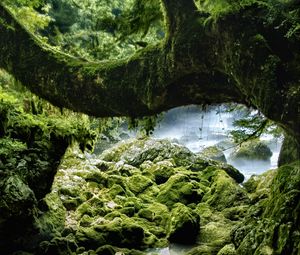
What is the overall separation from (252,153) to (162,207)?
10.0 m

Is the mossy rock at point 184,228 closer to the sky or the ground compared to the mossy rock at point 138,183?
closer to the ground

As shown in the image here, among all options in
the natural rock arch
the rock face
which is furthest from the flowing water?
the natural rock arch

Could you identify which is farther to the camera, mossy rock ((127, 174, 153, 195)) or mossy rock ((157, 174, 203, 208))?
mossy rock ((127, 174, 153, 195))

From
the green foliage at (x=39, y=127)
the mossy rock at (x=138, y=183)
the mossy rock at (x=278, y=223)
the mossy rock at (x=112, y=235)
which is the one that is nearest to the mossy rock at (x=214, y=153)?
the mossy rock at (x=138, y=183)

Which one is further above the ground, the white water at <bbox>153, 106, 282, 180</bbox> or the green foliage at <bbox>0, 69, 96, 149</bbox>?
the white water at <bbox>153, 106, 282, 180</bbox>

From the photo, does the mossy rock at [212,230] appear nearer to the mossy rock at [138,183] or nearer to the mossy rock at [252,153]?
the mossy rock at [138,183]

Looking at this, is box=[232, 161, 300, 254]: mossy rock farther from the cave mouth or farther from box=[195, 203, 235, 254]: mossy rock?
the cave mouth

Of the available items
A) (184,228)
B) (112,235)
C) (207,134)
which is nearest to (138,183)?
(184,228)

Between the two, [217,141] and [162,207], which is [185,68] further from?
[217,141]

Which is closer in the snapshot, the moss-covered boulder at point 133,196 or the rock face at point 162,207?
the rock face at point 162,207

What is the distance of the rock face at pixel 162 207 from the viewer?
20.6 feet

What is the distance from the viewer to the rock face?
247 inches

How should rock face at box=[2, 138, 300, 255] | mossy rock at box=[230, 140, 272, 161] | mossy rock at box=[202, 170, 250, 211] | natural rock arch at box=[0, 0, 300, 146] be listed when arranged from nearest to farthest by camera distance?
natural rock arch at box=[0, 0, 300, 146]
rock face at box=[2, 138, 300, 255]
mossy rock at box=[202, 170, 250, 211]
mossy rock at box=[230, 140, 272, 161]

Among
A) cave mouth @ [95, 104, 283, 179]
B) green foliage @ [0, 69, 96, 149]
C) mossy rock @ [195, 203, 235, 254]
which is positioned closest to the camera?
green foliage @ [0, 69, 96, 149]
